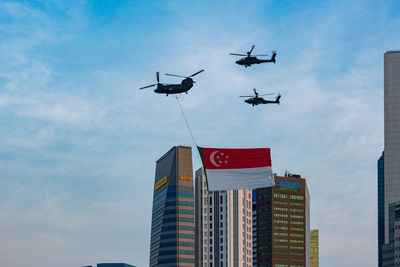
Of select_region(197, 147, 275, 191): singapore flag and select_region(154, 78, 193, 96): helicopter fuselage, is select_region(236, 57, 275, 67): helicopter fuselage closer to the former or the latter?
select_region(154, 78, 193, 96): helicopter fuselage

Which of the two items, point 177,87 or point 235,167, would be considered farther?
point 177,87

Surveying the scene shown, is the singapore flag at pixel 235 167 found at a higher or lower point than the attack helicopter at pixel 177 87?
lower

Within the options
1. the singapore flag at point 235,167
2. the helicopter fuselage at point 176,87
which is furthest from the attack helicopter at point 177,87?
the singapore flag at point 235,167

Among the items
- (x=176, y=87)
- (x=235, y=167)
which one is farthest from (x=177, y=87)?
(x=235, y=167)

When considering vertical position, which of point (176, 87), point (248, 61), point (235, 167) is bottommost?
point (235, 167)

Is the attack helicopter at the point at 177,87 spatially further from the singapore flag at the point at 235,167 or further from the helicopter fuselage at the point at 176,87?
the singapore flag at the point at 235,167

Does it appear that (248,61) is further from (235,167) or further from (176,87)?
(235,167)

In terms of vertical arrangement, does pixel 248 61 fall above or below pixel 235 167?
above

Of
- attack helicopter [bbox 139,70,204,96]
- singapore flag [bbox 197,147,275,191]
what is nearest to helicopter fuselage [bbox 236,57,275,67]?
attack helicopter [bbox 139,70,204,96]

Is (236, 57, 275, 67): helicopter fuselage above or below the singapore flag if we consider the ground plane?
above
